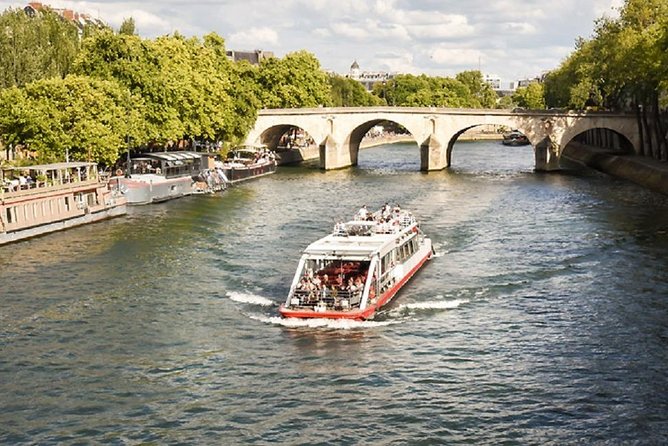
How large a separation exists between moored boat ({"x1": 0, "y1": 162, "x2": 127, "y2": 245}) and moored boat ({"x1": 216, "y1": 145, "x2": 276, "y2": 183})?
28.1 meters

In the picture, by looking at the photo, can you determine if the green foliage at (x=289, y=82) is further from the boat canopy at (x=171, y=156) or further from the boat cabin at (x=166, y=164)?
the boat cabin at (x=166, y=164)

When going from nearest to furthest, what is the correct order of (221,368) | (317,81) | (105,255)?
(221,368)
(105,255)
(317,81)

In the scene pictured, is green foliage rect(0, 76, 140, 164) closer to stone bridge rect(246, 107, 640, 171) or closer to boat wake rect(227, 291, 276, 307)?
boat wake rect(227, 291, 276, 307)

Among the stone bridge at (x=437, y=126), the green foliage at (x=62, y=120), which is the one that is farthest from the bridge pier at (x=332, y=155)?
the green foliage at (x=62, y=120)

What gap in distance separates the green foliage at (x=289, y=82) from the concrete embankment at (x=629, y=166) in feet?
135

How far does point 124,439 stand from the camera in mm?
29250

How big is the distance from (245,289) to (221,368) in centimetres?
1267

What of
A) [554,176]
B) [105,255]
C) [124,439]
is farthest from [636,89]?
[124,439]

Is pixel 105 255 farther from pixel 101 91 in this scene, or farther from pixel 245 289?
pixel 101 91

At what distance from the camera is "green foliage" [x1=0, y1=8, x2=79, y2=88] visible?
3696 inches

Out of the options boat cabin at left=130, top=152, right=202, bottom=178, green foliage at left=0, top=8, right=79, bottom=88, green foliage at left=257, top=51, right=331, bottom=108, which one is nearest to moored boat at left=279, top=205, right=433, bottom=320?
boat cabin at left=130, top=152, right=202, bottom=178

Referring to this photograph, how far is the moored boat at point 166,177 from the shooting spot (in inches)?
3295

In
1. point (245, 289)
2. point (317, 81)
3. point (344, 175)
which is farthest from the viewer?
point (317, 81)

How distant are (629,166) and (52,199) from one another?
Result: 204ft
